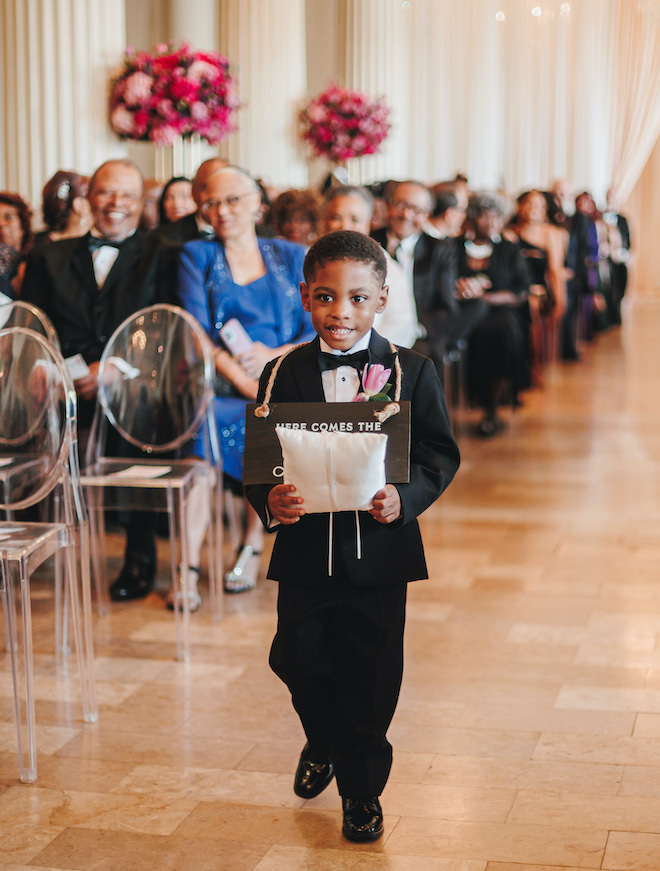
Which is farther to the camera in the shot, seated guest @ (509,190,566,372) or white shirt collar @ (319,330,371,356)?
seated guest @ (509,190,566,372)

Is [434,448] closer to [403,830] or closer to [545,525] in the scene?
[403,830]

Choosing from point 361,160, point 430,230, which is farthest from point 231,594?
point 361,160

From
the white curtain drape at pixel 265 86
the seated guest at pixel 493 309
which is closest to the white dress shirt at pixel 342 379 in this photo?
the seated guest at pixel 493 309

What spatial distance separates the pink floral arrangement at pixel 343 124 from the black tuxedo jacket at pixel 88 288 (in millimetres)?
5414

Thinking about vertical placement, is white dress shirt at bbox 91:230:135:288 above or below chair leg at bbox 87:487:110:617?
above

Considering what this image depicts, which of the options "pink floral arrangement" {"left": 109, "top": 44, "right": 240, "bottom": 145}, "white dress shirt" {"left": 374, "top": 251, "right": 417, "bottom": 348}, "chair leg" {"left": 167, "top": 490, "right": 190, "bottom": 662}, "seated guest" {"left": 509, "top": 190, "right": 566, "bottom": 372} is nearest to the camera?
"chair leg" {"left": 167, "top": 490, "right": 190, "bottom": 662}

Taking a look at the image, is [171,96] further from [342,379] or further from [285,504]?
[285,504]

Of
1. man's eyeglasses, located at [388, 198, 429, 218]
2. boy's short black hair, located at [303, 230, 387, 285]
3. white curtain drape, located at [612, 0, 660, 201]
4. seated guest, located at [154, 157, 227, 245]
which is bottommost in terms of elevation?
boy's short black hair, located at [303, 230, 387, 285]

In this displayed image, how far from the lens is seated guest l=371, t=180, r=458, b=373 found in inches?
219

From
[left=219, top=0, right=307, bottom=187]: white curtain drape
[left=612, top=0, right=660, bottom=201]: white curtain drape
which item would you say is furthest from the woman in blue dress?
[left=219, top=0, right=307, bottom=187]: white curtain drape

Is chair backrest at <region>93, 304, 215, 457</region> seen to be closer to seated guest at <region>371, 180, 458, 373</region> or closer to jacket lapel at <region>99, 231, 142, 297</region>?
jacket lapel at <region>99, 231, 142, 297</region>

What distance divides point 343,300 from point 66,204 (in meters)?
3.15

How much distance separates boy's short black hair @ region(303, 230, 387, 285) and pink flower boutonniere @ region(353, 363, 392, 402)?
201 mm

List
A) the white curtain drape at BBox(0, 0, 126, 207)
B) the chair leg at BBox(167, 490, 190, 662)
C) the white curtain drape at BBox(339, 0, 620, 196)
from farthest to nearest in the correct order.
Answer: the white curtain drape at BBox(339, 0, 620, 196) < the white curtain drape at BBox(0, 0, 126, 207) < the chair leg at BBox(167, 490, 190, 662)
